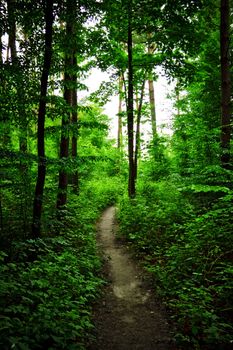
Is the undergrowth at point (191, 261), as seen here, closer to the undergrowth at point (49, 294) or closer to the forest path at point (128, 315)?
the forest path at point (128, 315)

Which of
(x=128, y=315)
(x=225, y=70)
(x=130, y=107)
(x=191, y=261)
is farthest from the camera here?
(x=130, y=107)

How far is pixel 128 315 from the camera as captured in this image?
238 inches

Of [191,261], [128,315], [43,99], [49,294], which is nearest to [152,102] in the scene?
[43,99]

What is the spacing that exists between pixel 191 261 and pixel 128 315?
218 cm

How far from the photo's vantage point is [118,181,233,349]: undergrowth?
5.03 metres

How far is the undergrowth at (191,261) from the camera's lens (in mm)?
5027

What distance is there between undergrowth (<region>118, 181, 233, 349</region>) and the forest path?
32 centimetres

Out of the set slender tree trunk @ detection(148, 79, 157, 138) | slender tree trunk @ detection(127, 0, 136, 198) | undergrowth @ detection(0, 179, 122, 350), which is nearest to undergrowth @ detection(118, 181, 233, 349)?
undergrowth @ detection(0, 179, 122, 350)

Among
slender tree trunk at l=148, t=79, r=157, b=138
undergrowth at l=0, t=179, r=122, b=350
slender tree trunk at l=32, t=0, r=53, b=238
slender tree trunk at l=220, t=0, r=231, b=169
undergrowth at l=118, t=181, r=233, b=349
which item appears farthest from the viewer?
slender tree trunk at l=148, t=79, r=157, b=138

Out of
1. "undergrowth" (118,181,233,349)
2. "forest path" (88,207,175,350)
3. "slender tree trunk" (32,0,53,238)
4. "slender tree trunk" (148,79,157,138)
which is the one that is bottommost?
"forest path" (88,207,175,350)

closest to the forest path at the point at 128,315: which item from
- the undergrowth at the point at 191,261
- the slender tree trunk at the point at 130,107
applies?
the undergrowth at the point at 191,261

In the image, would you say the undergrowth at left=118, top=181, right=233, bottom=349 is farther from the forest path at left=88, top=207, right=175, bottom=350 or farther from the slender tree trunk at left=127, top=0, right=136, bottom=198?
the slender tree trunk at left=127, top=0, right=136, bottom=198

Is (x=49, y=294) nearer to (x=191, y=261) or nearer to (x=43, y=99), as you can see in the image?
(x=191, y=261)

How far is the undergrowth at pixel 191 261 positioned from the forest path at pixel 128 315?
1.05ft
